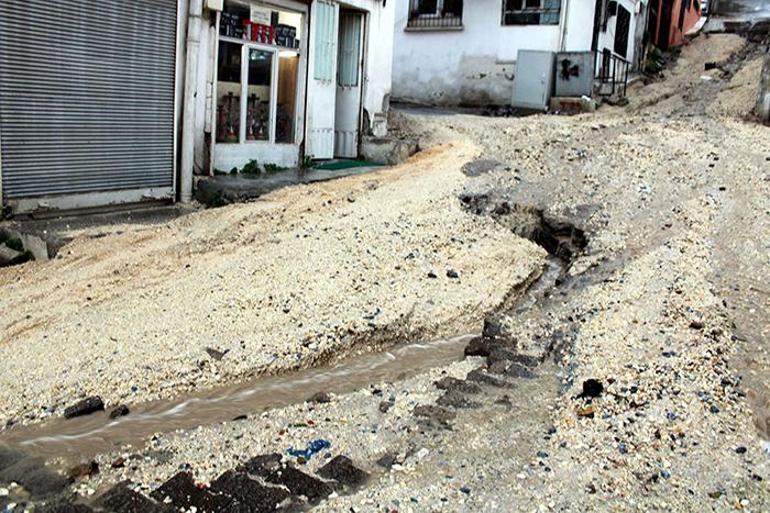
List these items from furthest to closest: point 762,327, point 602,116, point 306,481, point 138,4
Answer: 1. point 602,116
2. point 138,4
3. point 762,327
4. point 306,481

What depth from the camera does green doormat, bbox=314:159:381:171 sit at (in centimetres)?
1184

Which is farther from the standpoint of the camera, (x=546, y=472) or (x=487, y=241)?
(x=487, y=241)

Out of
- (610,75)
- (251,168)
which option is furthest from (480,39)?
(251,168)

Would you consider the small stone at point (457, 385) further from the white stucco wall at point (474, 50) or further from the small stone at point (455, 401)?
the white stucco wall at point (474, 50)

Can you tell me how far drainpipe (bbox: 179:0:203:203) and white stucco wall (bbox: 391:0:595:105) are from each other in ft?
33.9

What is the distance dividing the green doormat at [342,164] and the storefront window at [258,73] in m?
0.67

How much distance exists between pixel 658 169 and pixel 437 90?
33.7 ft

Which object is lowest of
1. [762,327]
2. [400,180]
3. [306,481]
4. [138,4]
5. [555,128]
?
[306,481]

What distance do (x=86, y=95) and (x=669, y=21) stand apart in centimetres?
2434

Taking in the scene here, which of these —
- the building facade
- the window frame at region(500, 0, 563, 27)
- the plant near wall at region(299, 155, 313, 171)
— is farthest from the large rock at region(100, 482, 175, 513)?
the window frame at region(500, 0, 563, 27)

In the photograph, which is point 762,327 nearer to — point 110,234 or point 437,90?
point 110,234

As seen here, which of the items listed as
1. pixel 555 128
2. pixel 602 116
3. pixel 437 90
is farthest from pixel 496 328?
pixel 437 90

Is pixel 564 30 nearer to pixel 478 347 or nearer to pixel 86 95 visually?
pixel 86 95

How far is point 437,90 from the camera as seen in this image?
19719mm
